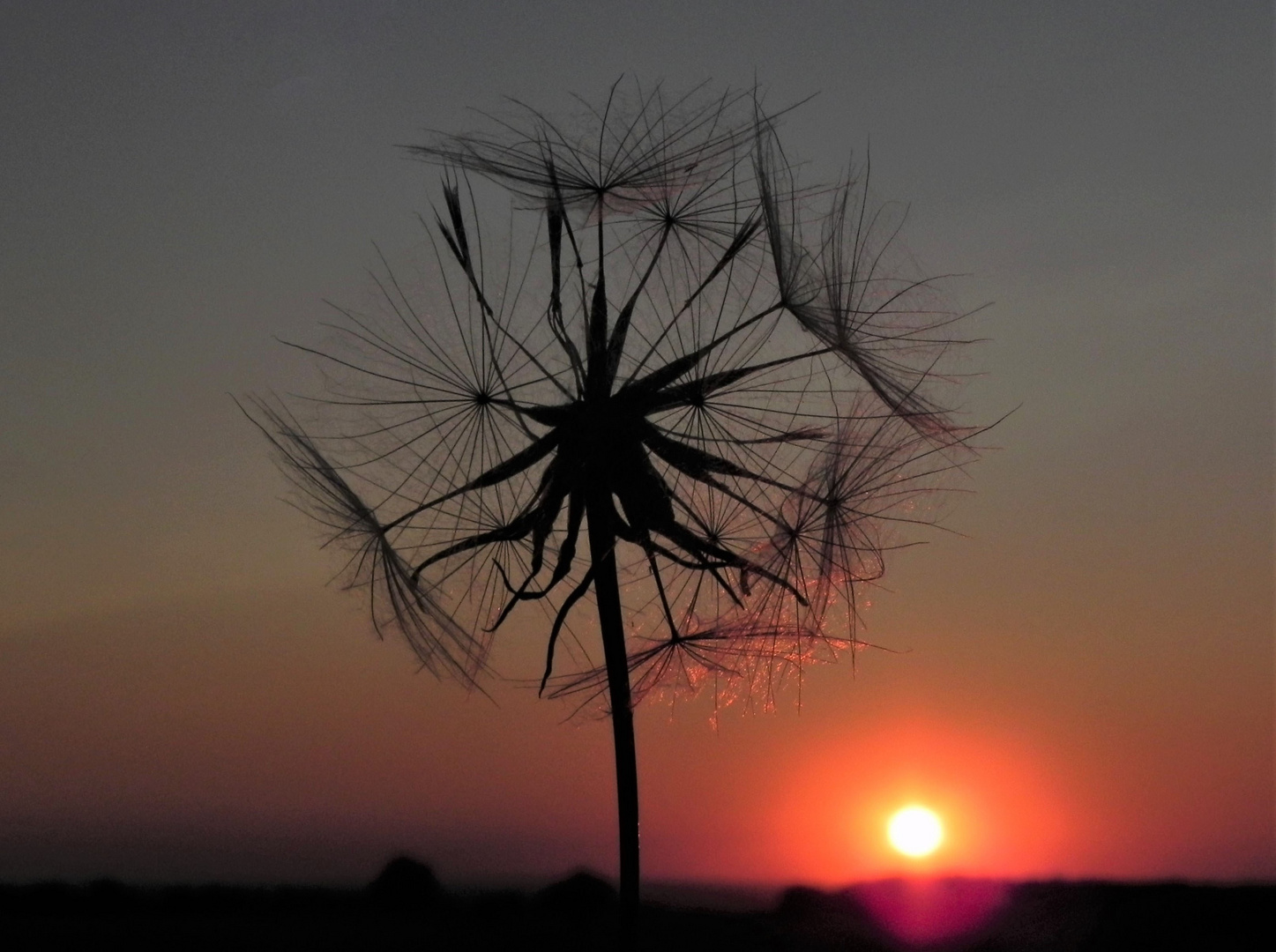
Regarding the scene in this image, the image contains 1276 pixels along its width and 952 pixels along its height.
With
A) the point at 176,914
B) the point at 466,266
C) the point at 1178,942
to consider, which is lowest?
the point at 1178,942

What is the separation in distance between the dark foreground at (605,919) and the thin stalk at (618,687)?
4.19ft

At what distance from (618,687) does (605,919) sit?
356 cm

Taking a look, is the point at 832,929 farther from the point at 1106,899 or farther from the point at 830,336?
the point at 830,336

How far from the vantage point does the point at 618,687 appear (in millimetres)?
9945

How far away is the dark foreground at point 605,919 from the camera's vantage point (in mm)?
Result: 10242

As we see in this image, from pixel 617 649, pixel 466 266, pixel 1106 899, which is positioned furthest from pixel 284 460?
pixel 1106 899

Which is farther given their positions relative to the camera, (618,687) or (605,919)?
(605,919)

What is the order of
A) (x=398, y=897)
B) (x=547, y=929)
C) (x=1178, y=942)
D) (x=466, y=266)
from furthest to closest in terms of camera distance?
Result: (x=398, y=897), (x=547, y=929), (x=466, y=266), (x=1178, y=942)

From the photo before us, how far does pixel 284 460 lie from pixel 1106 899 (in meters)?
7.45

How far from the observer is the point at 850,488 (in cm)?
1091

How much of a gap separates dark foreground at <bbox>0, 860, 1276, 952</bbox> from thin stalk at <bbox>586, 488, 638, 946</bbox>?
4.19 ft

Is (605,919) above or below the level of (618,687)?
below

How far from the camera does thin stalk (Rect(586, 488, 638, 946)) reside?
9.96m

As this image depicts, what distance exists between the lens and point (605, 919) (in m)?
12.5
